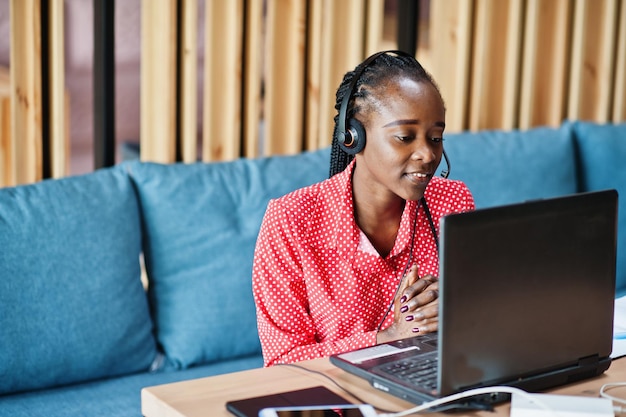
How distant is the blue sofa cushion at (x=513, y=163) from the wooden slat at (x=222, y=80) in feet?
2.15

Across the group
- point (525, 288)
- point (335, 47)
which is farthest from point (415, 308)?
point (335, 47)

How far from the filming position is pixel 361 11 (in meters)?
2.91

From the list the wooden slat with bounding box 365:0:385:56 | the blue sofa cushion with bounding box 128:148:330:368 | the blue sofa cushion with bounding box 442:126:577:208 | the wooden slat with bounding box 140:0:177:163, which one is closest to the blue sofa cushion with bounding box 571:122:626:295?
the blue sofa cushion with bounding box 442:126:577:208

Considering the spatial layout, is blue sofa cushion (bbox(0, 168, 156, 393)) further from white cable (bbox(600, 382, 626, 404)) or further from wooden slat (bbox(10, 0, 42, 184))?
white cable (bbox(600, 382, 626, 404))

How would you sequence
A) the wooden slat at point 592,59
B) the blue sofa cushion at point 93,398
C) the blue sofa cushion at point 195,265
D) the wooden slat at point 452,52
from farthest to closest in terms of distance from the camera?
1. the wooden slat at point 592,59
2. the wooden slat at point 452,52
3. the blue sofa cushion at point 195,265
4. the blue sofa cushion at point 93,398

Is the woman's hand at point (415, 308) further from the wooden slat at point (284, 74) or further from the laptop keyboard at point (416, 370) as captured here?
the wooden slat at point (284, 74)

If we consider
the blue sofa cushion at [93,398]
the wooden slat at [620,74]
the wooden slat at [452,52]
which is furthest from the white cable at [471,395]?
the wooden slat at [620,74]

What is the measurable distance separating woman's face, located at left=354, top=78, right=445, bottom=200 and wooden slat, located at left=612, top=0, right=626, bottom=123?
7.01 feet

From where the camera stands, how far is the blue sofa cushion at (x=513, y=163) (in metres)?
2.80

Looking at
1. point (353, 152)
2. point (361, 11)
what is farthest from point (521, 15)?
point (353, 152)

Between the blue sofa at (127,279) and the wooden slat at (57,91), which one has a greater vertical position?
the wooden slat at (57,91)

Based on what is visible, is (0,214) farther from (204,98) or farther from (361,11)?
(361,11)

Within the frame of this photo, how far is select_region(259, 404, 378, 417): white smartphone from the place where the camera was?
119 centimetres

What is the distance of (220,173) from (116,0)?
62cm
